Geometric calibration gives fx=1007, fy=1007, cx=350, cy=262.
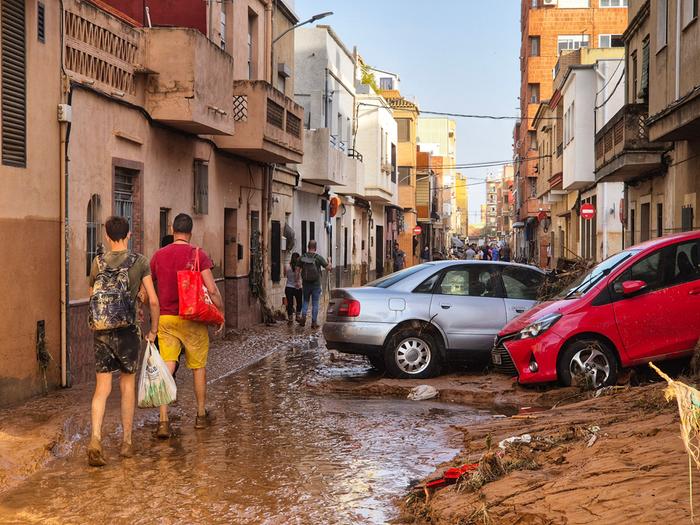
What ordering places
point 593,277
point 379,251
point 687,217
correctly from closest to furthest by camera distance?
point 593,277
point 687,217
point 379,251

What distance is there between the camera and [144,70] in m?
14.3

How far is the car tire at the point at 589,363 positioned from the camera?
35.7ft

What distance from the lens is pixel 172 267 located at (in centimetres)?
930

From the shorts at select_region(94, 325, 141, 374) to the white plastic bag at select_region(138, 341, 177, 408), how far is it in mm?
256

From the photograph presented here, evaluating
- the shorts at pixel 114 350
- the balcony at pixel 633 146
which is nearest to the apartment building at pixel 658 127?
the balcony at pixel 633 146

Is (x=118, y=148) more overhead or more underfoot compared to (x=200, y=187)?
more overhead

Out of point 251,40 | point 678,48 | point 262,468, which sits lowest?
point 262,468

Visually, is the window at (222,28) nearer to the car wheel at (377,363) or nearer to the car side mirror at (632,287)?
the car wheel at (377,363)

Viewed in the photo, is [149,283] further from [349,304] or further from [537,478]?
[349,304]

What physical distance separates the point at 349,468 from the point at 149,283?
2.26 meters

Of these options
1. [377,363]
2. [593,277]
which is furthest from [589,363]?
[377,363]

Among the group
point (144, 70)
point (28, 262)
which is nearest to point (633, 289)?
point (28, 262)

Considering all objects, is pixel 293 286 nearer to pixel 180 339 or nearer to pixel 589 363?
pixel 589 363

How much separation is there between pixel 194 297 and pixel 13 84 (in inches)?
127
